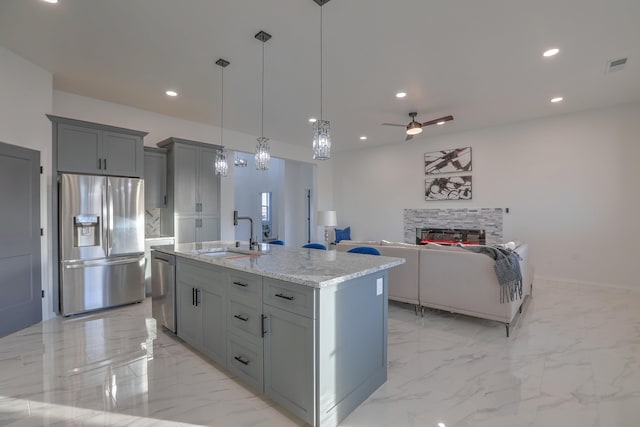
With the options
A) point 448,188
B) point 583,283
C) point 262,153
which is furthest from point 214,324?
point 583,283

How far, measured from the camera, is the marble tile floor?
6.15 feet

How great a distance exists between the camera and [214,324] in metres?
2.45

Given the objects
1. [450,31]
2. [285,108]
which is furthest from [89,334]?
[450,31]

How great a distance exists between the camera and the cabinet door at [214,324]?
92.4 inches

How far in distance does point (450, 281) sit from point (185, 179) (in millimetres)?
4223

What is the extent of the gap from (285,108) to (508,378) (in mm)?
4418

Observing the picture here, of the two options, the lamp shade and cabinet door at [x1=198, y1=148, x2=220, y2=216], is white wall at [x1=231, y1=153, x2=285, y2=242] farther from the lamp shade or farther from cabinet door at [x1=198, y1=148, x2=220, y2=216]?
cabinet door at [x1=198, y1=148, x2=220, y2=216]

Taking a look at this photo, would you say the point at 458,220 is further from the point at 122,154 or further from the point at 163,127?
the point at 122,154

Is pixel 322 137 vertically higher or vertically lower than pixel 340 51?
lower

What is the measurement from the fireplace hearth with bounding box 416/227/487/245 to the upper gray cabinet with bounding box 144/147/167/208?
527 cm

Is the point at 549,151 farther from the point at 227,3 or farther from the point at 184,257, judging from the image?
the point at 184,257

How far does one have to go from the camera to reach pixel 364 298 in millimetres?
2016

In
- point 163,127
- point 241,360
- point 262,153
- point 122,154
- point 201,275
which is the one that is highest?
point 163,127

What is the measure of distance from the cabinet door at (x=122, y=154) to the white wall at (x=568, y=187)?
17.8 feet
